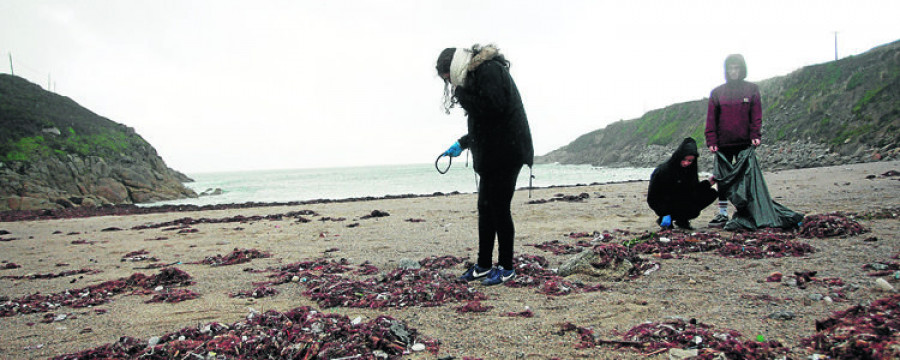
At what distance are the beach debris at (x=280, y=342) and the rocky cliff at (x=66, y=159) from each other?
80.8 ft

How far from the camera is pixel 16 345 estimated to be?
111 inches

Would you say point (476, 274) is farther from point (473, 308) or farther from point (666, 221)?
point (666, 221)

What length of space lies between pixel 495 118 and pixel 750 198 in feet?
13.5

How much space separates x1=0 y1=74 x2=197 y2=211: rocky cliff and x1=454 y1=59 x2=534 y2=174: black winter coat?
25.3 m

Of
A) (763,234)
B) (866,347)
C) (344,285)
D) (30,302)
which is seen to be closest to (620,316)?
(866,347)

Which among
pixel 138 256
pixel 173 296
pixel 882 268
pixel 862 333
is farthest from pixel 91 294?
pixel 882 268

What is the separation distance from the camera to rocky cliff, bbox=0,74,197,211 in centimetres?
2278

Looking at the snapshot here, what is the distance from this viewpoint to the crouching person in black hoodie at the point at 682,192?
20.0 ft

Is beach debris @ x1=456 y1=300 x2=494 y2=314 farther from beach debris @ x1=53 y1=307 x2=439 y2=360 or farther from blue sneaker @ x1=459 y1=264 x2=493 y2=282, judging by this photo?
blue sneaker @ x1=459 y1=264 x2=493 y2=282

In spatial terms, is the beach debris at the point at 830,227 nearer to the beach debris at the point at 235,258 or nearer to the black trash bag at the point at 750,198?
the black trash bag at the point at 750,198

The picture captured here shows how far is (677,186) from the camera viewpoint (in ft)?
20.3

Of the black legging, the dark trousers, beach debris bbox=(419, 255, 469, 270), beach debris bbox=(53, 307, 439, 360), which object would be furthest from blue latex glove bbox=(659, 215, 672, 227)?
beach debris bbox=(53, 307, 439, 360)

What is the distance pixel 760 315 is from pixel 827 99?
149ft

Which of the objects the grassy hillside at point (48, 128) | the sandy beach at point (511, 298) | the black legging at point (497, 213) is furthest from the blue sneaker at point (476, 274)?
the grassy hillside at point (48, 128)
